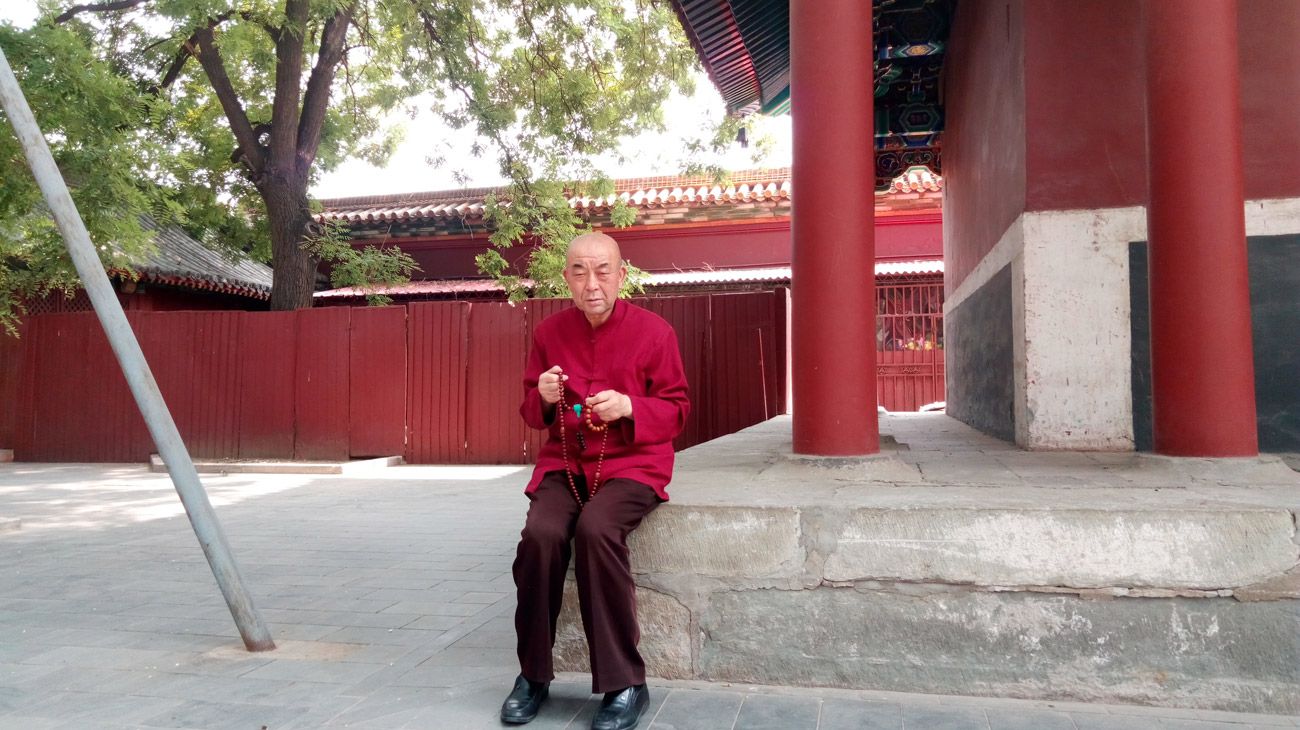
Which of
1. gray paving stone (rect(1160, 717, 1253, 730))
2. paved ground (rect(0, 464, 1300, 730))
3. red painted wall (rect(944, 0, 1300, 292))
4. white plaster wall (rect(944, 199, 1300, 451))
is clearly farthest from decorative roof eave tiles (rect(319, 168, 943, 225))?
gray paving stone (rect(1160, 717, 1253, 730))

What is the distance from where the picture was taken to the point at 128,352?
3098 millimetres

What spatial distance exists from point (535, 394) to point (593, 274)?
0.44m

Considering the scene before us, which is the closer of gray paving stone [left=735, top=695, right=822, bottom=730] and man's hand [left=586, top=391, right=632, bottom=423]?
gray paving stone [left=735, top=695, right=822, bottom=730]

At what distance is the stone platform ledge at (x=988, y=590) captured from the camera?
97.3 inches

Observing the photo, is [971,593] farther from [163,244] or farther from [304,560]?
[163,244]

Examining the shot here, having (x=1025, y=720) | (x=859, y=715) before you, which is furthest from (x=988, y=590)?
(x=859, y=715)

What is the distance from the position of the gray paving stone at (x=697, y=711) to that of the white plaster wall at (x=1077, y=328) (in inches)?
104

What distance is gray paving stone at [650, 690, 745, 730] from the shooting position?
245 centimetres

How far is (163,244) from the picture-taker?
557 inches

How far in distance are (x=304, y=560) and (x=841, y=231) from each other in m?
3.68

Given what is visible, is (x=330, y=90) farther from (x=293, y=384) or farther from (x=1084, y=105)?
(x=1084, y=105)

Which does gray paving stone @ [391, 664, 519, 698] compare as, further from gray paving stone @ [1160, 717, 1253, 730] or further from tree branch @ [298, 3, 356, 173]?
tree branch @ [298, 3, 356, 173]

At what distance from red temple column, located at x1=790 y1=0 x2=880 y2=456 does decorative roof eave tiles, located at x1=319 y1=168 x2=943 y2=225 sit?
29.9ft

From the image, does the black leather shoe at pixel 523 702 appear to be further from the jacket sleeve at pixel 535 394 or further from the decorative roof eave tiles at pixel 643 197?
the decorative roof eave tiles at pixel 643 197
